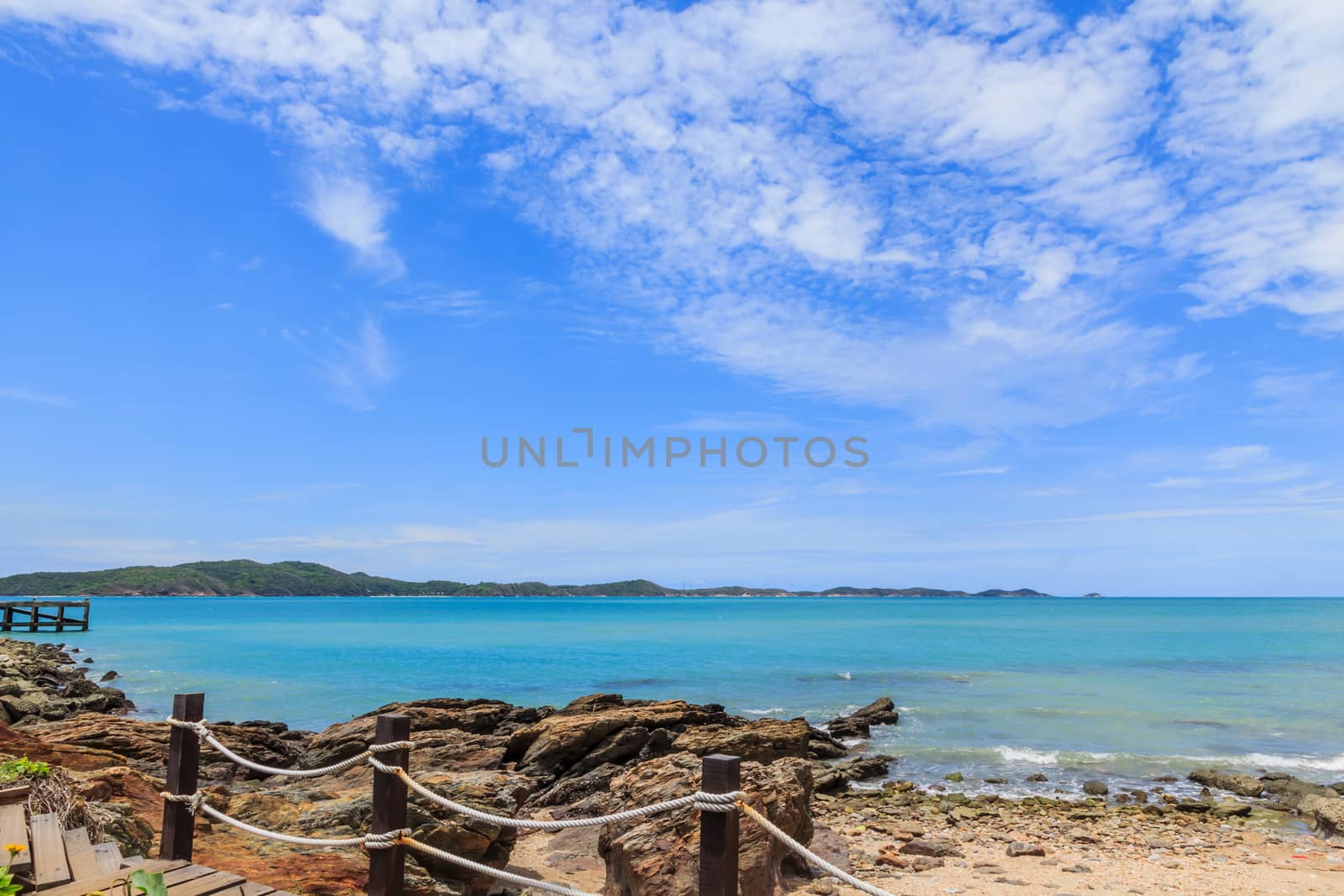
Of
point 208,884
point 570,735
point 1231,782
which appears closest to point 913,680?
point 1231,782

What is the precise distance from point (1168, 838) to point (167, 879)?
14672mm

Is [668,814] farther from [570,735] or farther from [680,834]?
[570,735]

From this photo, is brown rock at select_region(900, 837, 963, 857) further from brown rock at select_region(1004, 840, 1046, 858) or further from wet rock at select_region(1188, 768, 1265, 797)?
wet rock at select_region(1188, 768, 1265, 797)

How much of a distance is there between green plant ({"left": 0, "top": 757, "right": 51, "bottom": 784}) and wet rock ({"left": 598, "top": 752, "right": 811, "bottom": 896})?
512cm

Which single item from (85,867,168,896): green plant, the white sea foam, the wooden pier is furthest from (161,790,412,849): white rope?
the wooden pier

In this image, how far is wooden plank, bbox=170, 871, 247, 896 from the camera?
5250 millimetres

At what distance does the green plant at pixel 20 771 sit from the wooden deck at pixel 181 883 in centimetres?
134

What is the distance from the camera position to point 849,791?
55.5 feet

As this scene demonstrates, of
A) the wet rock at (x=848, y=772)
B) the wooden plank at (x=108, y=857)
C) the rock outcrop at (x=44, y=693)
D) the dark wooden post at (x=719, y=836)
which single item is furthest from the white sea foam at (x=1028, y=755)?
the rock outcrop at (x=44, y=693)

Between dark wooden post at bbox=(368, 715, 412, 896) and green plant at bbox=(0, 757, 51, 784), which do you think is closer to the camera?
dark wooden post at bbox=(368, 715, 412, 896)

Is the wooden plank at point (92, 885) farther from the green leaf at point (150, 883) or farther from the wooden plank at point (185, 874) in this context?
the green leaf at point (150, 883)

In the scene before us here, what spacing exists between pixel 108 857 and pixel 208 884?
0.73 m

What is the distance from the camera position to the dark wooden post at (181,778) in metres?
6.47

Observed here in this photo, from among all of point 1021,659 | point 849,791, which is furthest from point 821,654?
point 849,791
